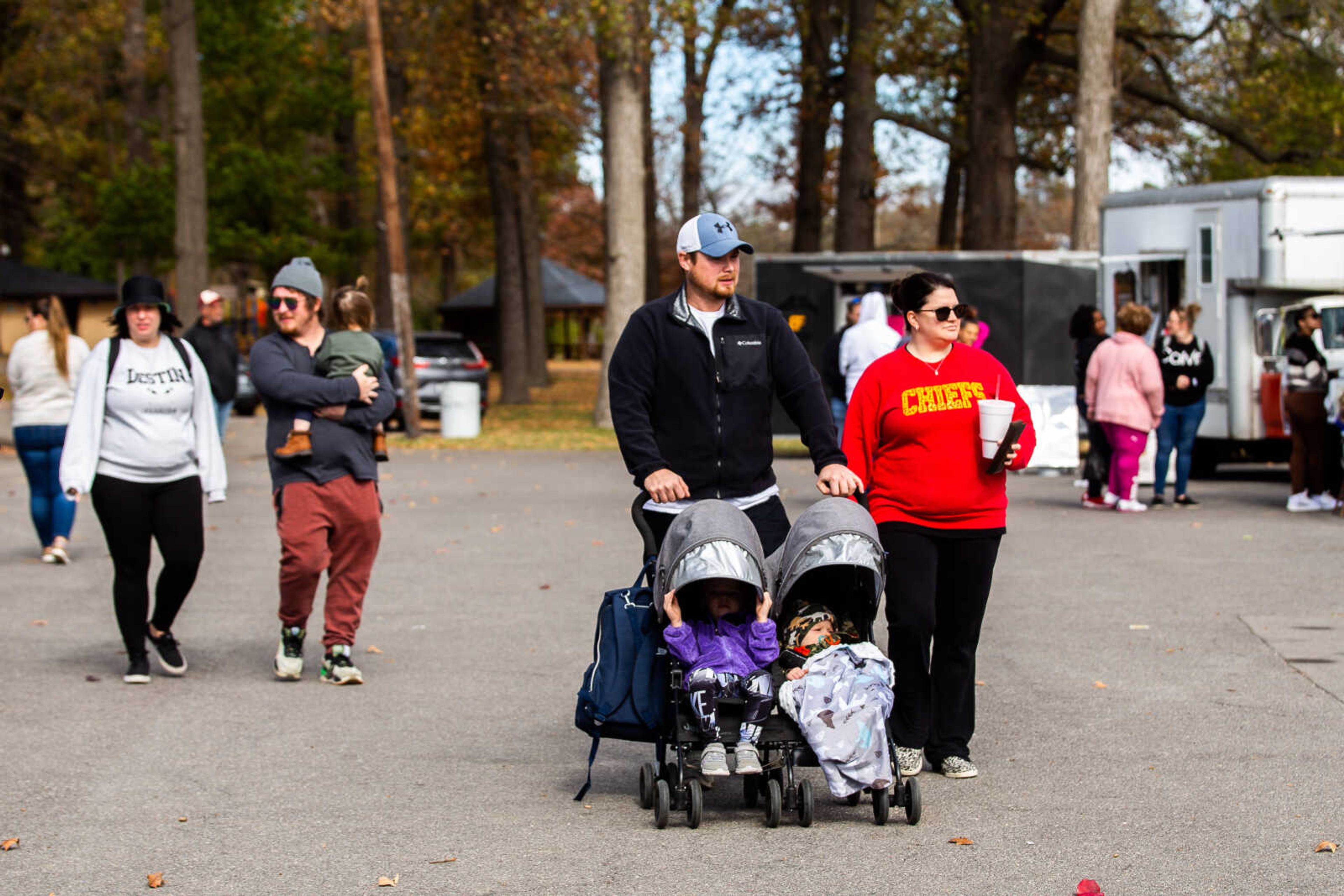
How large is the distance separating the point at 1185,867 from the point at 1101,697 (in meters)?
2.62

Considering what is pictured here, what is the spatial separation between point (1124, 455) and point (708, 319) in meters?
9.81

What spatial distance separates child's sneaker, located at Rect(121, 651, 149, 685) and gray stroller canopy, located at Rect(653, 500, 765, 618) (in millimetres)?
3566

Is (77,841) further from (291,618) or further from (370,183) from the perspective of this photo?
(370,183)

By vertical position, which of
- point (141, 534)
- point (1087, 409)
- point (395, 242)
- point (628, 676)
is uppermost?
point (395, 242)

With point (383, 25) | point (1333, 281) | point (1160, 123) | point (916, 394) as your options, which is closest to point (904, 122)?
point (1160, 123)

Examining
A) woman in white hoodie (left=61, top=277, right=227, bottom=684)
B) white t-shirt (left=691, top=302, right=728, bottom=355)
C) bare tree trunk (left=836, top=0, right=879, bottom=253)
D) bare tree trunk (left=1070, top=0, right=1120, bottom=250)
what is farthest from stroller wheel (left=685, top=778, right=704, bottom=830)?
bare tree trunk (left=836, top=0, right=879, bottom=253)

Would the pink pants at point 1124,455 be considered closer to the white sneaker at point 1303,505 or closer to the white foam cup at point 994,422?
the white sneaker at point 1303,505

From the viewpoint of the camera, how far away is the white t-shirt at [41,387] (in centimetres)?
1199

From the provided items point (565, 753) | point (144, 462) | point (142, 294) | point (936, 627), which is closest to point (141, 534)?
point (144, 462)

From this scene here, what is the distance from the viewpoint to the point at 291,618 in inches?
320

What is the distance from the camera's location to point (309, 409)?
8.05 metres

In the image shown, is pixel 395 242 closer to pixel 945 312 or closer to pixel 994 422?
pixel 945 312

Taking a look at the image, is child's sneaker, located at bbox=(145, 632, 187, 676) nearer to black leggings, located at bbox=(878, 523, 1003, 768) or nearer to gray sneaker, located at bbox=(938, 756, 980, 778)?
black leggings, located at bbox=(878, 523, 1003, 768)

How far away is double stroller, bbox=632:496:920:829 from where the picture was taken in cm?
541
